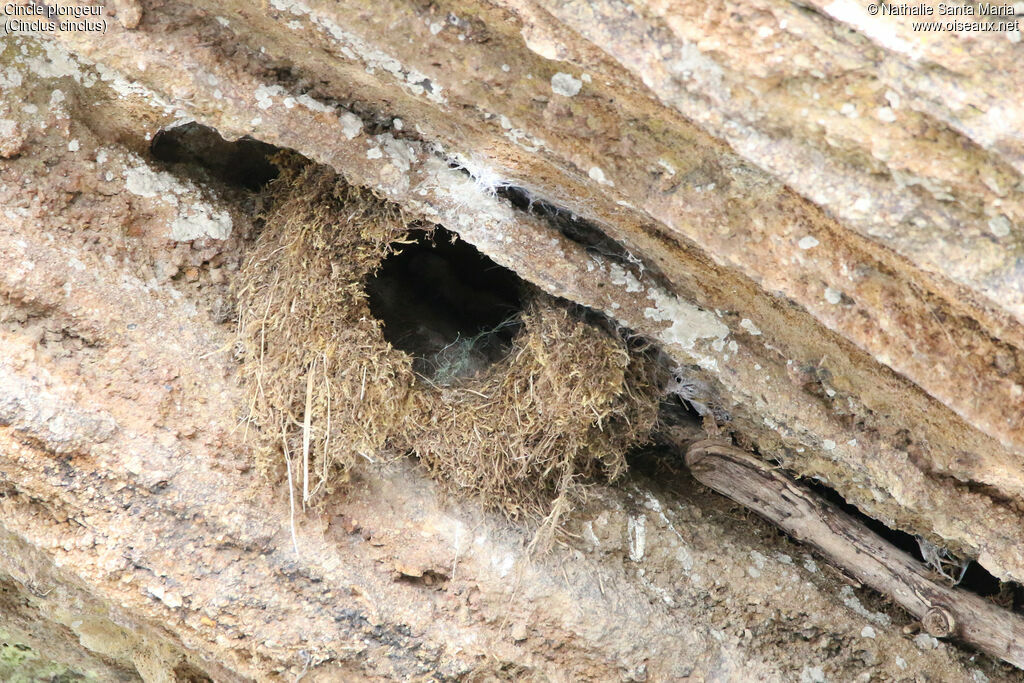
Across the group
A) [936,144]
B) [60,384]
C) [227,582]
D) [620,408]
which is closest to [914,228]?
[936,144]

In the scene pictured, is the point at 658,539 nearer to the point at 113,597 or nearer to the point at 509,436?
the point at 509,436

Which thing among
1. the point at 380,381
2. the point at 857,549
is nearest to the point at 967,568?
the point at 857,549

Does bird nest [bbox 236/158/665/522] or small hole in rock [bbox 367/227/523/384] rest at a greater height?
bird nest [bbox 236/158/665/522]

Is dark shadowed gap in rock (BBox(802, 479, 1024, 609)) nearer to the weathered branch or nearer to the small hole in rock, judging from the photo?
the weathered branch

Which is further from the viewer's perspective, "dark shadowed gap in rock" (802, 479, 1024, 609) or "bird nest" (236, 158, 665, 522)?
"dark shadowed gap in rock" (802, 479, 1024, 609)

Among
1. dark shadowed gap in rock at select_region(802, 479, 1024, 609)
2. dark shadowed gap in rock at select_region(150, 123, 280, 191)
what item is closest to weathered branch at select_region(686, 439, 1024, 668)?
dark shadowed gap in rock at select_region(802, 479, 1024, 609)

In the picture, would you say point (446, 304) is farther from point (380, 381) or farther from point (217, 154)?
point (217, 154)
